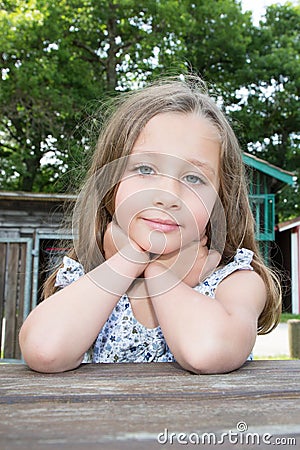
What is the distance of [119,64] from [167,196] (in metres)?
17.2

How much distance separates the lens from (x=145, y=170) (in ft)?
4.65

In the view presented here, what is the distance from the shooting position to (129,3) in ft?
52.7

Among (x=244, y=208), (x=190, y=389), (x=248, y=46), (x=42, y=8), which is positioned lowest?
(x=190, y=389)

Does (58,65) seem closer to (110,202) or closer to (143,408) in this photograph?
(110,202)

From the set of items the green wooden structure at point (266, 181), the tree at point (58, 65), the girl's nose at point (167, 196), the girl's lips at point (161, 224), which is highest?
the tree at point (58, 65)

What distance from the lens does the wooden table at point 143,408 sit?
53cm

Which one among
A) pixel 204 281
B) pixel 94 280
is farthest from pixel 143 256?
pixel 204 281

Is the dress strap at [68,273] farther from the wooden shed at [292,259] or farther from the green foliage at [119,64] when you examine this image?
the wooden shed at [292,259]

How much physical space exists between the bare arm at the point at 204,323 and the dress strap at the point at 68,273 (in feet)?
1.02

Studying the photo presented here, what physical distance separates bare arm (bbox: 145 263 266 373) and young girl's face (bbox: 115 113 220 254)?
4.9 inches

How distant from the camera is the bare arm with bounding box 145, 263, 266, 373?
3.31ft

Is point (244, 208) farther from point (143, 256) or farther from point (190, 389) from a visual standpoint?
point (190, 389)

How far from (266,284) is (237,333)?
1.52 feet
